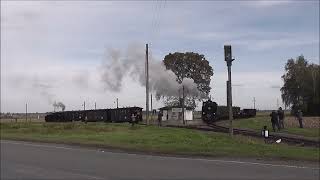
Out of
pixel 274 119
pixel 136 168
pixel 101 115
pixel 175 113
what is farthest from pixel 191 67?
pixel 136 168

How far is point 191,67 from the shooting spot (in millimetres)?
67625

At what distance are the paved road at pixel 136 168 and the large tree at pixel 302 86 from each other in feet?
213

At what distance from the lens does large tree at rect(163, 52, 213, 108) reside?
64.8m

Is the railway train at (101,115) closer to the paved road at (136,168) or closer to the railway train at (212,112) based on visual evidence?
the railway train at (212,112)

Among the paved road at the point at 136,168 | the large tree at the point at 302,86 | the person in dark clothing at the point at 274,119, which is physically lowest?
the paved road at the point at 136,168

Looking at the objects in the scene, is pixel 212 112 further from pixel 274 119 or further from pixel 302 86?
pixel 302 86

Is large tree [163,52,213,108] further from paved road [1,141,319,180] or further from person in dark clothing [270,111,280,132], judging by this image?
paved road [1,141,319,180]

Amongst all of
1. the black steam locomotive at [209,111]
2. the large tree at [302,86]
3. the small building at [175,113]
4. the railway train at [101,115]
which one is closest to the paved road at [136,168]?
the black steam locomotive at [209,111]

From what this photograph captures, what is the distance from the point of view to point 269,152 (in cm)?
2180

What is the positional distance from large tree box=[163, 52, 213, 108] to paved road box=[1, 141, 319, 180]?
145ft

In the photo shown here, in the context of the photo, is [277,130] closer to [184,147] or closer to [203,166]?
[184,147]

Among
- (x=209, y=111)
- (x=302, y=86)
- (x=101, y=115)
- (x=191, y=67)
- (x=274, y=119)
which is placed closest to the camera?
(x=274, y=119)

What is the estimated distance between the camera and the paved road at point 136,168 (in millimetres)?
14516

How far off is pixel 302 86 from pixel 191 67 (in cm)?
3285
